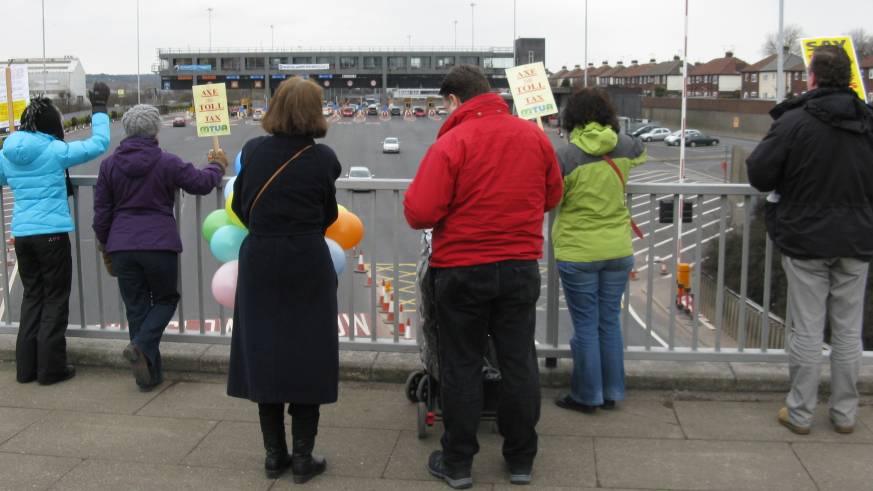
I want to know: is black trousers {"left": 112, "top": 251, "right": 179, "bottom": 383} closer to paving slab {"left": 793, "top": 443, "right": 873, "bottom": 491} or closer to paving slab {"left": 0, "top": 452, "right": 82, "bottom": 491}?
paving slab {"left": 0, "top": 452, "right": 82, "bottom": 491}

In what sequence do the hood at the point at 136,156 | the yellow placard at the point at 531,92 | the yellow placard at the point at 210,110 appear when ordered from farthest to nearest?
the yellow placard at the point at 210,110
the yellow placard at the point at 531,92
the hood at the point at 136,156

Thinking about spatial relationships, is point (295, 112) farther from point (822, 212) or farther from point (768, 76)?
point (768, 76)

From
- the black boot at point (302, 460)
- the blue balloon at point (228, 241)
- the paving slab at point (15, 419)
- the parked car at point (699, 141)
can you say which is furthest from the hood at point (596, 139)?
the parked car at point (699, 141)

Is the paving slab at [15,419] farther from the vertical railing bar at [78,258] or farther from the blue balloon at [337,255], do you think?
the blue balloon at [337,255]

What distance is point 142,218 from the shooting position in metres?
5.07

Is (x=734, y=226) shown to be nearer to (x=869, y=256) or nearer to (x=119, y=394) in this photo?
(x=869, y=256)

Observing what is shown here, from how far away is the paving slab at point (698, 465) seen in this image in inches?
157

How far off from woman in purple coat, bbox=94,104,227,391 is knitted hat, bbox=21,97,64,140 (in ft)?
1.83

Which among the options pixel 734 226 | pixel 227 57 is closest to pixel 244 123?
pixel 227 57

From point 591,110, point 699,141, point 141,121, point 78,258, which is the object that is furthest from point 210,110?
point 699,141

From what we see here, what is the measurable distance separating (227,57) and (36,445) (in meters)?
146

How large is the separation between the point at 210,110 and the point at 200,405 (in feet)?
6.90

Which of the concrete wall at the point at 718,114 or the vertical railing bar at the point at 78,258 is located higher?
the concrete wall at the point at 718,114

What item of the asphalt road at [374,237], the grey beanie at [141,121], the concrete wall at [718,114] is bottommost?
the asphalt road at [374,237]
